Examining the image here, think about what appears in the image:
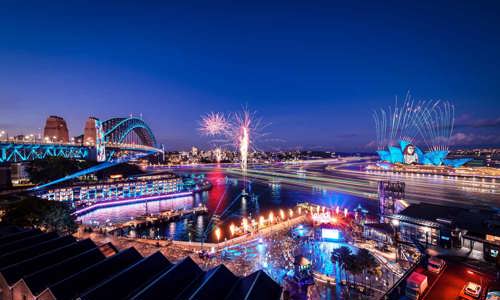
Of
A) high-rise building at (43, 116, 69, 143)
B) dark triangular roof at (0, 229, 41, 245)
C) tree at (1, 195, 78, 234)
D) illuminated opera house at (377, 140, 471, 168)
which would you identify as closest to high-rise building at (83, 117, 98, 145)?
high-rise building at (43, 116, 69, 143)

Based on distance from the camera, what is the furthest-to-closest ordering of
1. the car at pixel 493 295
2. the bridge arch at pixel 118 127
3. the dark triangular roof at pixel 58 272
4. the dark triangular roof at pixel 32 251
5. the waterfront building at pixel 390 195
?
1. the bridge arch at pixel 118 127
2. the waterfront building at pixel 390 195
3. the dark triangular roof at pixel 32 251
4. the dark triangular roof at pixel 58 272
5. the car at pixel 493 295

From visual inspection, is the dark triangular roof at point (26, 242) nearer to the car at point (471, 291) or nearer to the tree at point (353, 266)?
the tree at point (353, 266)

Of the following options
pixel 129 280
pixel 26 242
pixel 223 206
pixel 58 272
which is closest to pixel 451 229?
pixel 129 280

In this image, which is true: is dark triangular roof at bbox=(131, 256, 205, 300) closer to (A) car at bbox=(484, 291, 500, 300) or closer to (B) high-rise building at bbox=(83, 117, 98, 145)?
(A) car at bbox=(484, 291, 500, 300)

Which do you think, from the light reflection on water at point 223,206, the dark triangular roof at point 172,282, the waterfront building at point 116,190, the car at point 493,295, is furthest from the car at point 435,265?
the waterfront building at point 116,190

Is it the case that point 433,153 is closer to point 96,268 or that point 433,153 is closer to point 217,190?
point 217,190

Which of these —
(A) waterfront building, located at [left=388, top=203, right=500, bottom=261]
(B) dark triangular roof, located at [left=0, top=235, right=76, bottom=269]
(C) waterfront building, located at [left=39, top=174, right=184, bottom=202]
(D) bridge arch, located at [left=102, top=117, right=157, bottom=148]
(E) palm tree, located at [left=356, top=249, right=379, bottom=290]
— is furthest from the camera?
(D) bridge arch, located at [left=102, top=117, right=157, bottom=148]
